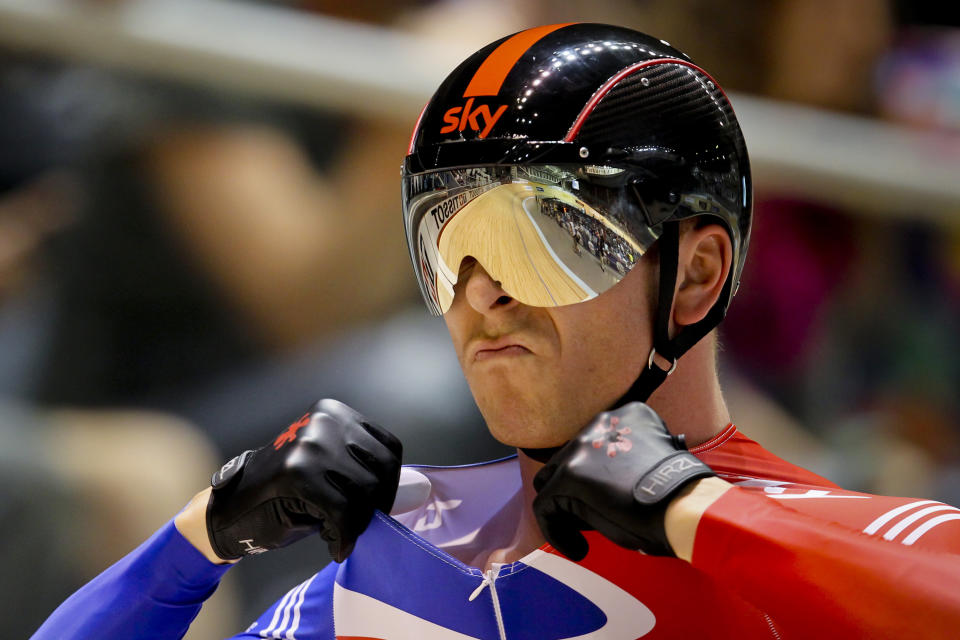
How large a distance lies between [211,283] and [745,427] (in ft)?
6.55

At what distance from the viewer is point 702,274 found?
195cm

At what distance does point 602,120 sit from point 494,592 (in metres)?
0.76

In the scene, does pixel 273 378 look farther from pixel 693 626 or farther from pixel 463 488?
pixel 693 626

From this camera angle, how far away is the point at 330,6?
4.30m

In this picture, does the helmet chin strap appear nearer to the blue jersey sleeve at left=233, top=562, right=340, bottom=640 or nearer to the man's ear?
the man's ear

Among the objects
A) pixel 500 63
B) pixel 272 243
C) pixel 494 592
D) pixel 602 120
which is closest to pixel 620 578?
pixel 494 592

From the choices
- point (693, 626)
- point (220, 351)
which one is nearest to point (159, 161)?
point (220, 351)

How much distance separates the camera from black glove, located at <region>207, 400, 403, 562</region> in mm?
1858

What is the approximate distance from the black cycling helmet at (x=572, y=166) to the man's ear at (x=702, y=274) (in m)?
0.02

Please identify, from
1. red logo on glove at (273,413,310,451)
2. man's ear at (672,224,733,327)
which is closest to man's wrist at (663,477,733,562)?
man's ear at (672,224,733,327)

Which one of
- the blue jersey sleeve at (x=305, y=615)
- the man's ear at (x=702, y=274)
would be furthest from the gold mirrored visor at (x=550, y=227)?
the blue jersey sleeve at (x=305, y=615)

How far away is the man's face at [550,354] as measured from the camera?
1.85 meters

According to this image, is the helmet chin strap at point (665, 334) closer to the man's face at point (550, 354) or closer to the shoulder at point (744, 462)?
the man's face at point (550, 354)

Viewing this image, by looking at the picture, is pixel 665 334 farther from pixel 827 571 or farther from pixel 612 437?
pixel 827 571
